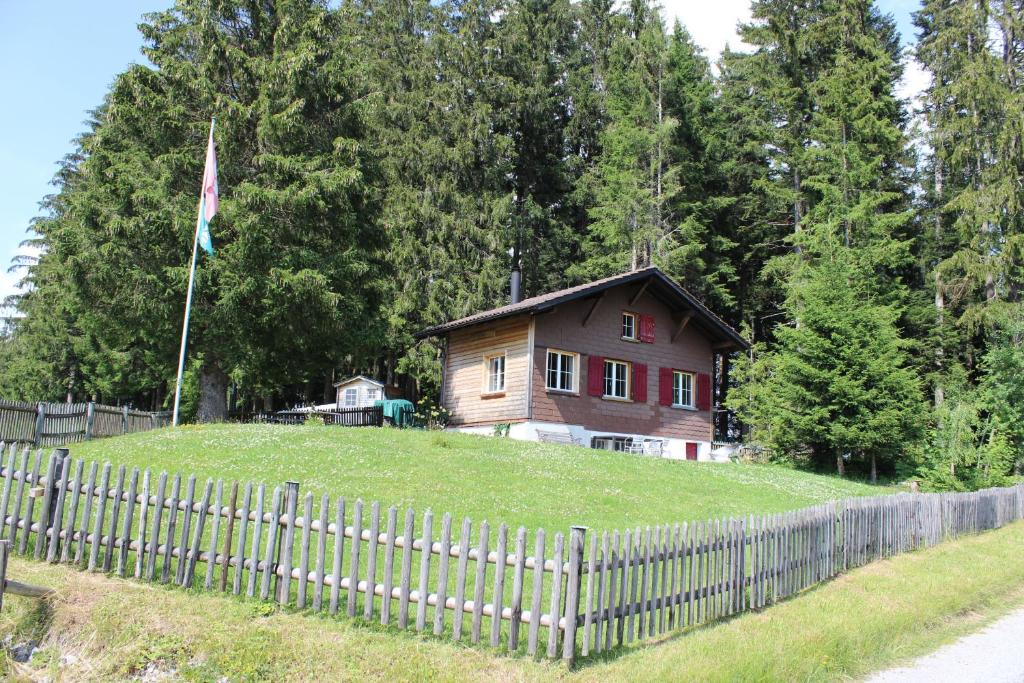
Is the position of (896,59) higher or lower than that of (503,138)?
higher

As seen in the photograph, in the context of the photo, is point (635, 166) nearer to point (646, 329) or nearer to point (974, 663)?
point (646, 329)

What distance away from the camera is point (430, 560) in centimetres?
674

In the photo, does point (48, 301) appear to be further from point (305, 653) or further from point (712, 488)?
point (305, 653)

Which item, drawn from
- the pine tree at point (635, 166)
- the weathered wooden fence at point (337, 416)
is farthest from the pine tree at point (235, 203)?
the pine tree at point (635, 166)

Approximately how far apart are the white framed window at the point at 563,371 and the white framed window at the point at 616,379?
1.41 metres

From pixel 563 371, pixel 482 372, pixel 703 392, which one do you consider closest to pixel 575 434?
pixel 563 371

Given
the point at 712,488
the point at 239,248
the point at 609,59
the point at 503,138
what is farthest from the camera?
the point at 609,59

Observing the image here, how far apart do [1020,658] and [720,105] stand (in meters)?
40.9

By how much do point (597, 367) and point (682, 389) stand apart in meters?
4.47

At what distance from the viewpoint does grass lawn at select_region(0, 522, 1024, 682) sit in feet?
19.0

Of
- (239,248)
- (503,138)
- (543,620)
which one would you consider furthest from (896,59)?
(543,620)

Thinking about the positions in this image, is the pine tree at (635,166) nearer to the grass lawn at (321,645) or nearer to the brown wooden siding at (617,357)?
the brown wooden siding at (617,357)

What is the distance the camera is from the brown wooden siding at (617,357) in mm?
25219

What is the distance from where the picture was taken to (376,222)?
3041 cm
